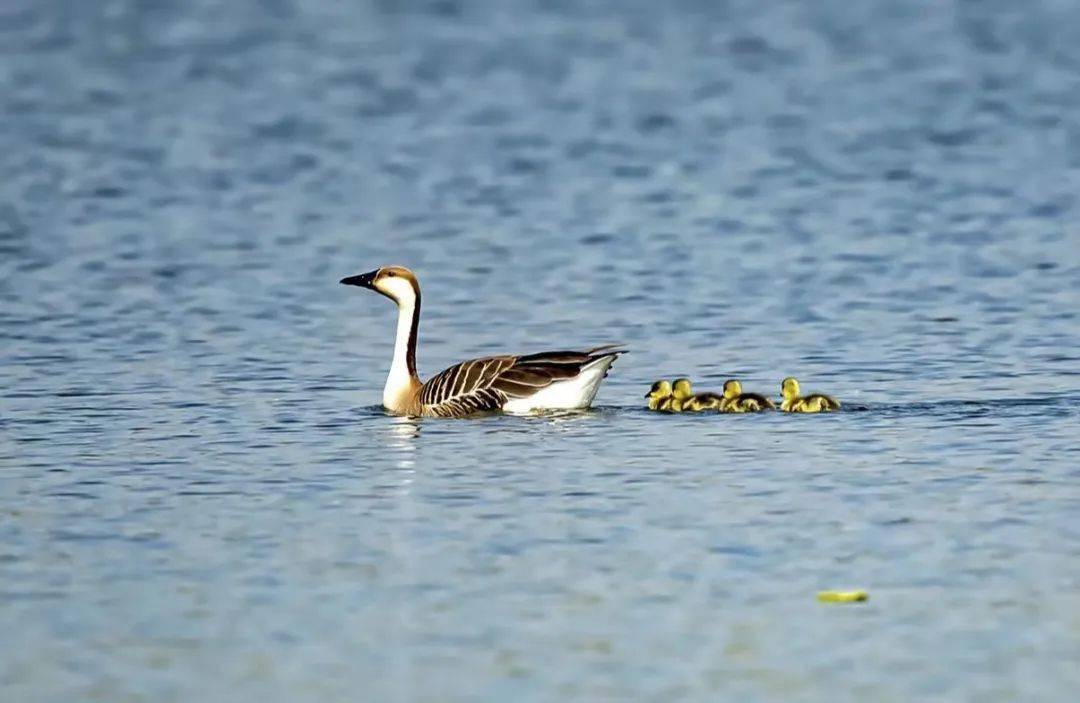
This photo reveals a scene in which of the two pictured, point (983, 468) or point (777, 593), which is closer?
point (777, 593)

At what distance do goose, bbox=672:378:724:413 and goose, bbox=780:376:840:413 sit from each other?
0.42m

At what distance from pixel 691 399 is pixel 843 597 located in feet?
16.2

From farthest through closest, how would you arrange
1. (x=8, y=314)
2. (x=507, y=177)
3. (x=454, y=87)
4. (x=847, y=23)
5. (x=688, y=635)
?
1. (x=847, y=23)
2. (x=454, y=87)
3. (x=507, y=177)
4. (x=8, y=314)
5. (x=688, y=635)

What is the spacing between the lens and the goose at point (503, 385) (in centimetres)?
1575

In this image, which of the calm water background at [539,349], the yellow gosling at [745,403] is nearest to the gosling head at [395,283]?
the calm water background at [539,349]

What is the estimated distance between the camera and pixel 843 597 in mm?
10422

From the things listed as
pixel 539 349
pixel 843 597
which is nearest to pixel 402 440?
pixel 539 349

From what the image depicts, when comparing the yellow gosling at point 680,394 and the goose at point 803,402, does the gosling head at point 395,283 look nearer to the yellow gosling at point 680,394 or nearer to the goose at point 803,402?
the yellow gosling at point 680,394

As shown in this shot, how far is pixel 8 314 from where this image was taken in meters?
19.8

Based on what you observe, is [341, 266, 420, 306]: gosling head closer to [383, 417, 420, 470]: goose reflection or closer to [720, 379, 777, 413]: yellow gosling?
[383, 417, 420, 470]: goose reflection

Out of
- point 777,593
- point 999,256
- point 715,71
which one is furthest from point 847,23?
point 777,593

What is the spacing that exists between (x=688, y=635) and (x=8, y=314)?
441 inches

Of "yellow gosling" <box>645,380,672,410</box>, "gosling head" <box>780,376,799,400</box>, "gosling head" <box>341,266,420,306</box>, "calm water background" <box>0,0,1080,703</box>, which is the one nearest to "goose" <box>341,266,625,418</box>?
"calm water background" <box>0,0,1080,703</box>

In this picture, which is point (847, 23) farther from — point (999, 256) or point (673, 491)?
point (673, 491)
